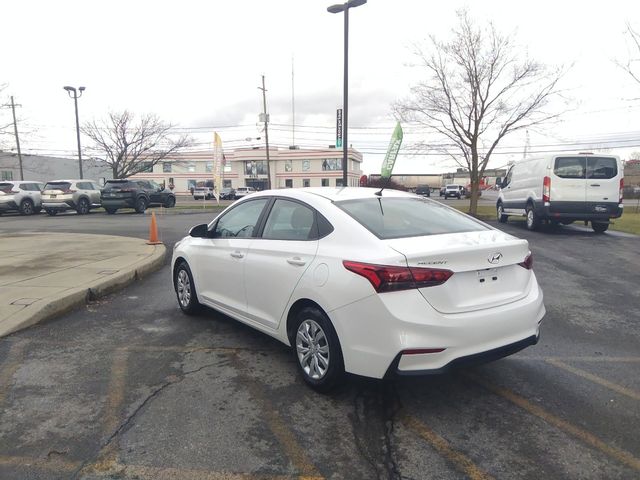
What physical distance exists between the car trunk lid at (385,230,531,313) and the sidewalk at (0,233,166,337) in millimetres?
4236

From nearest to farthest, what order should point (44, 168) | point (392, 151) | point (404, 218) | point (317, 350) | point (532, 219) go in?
1. point (317, 350)
2. point (404, 218)
3. point (532, 219)
4. point (392, 151)
5. point (44, 168)

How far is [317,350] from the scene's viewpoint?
3.49 meters

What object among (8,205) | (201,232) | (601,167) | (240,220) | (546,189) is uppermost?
(601,167)

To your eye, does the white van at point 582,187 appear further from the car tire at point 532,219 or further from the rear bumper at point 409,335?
the rear bumper at point 409,335

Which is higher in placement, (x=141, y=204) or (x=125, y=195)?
(x=125, y=195)

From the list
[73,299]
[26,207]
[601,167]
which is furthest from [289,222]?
[26,207]

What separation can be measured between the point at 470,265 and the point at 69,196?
22552mm

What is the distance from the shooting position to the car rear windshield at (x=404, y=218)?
3529 mm

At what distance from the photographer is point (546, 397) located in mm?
3443

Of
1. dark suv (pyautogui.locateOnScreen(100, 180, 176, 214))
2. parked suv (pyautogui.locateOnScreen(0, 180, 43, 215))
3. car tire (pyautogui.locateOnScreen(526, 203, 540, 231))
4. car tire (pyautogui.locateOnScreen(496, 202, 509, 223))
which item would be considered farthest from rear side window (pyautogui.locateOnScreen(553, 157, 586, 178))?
parked suv (pyautogui.locateOnScreen(0, 180, 43, 215))

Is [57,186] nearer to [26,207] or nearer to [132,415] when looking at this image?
[26,207]

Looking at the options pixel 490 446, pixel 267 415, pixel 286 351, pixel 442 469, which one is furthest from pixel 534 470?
pixel 286 351

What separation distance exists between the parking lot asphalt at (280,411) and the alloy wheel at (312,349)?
0.59ft

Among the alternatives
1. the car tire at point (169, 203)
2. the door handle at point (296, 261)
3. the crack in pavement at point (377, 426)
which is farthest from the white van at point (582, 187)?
the car tire at point (169, 203)
